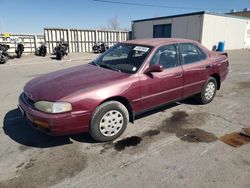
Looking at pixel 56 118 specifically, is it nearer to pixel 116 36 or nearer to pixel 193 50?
pixel 193 50

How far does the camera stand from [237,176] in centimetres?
268

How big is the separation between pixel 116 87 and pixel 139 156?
1087mm

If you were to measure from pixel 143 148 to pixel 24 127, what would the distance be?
2265 mm

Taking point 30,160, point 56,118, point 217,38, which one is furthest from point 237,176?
point 217,38

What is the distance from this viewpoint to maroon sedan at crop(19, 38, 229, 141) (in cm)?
309

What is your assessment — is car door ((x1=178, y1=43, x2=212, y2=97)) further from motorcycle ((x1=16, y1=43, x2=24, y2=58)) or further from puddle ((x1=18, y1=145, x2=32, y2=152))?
motorcycle ((x1=16, y1=43, x2=24, y2=58))

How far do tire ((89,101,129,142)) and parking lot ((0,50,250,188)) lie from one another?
0.13 metres

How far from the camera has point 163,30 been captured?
23766 mm

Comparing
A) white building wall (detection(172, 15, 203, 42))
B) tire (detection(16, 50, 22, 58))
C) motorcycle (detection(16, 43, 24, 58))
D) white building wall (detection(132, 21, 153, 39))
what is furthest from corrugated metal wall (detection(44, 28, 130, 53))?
white building wall (detection(172, 15, 203, 42))

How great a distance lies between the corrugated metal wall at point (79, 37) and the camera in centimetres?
1888

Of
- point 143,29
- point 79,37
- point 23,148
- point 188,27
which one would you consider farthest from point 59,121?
point 143,29

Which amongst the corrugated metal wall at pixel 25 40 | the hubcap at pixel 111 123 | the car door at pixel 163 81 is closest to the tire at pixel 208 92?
the car door at pixel 163 81

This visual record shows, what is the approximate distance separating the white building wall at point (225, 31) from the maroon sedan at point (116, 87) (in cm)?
1809

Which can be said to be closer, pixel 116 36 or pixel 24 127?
pixel 24 127
